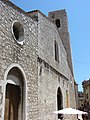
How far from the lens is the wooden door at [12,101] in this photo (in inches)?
269

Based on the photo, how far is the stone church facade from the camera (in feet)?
22.1

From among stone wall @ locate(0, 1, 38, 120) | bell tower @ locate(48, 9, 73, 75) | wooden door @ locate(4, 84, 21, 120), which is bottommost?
wooden door @ locate(4, 84, 21, 120)

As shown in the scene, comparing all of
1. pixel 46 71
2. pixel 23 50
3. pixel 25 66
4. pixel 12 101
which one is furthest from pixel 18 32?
pixel 46 71

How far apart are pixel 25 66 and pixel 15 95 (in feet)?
4.47

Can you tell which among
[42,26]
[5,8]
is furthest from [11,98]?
[42,26]

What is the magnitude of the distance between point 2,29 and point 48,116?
586 cm

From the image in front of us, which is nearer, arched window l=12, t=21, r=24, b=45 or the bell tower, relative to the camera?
arched window l=12, t=21, r=24, b=45

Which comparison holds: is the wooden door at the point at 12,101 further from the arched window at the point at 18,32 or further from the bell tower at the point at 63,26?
the bell tower at the point at 63,26

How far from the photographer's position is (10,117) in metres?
6.95

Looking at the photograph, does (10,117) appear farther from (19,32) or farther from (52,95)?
(52,95)

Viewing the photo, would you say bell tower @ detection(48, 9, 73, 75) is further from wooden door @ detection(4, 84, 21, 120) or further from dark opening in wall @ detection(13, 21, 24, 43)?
wooden door @ detection(4, 84, 21, 120)

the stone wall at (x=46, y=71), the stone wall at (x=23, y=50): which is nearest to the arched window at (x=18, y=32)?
the stone wall at (x=23, y=50)

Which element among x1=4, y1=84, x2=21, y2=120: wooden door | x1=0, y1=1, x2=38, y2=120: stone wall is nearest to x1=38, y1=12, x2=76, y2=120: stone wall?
x1=0, y1=1, x2=38, y2=120: stone wall

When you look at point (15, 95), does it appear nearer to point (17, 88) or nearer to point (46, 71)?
point (17, 88)
